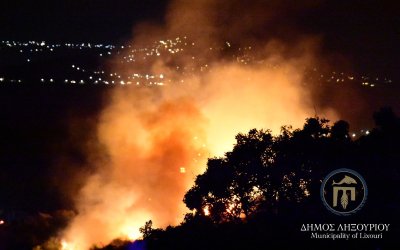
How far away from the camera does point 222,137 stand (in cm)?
4519

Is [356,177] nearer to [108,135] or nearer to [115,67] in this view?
[108,135]

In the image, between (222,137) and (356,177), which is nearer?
(356,177)

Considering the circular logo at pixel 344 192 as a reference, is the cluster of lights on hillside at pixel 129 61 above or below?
above

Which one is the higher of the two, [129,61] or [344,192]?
[129,61]

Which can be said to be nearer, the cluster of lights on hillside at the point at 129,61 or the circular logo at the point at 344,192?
the circular logo at the point at 344,192

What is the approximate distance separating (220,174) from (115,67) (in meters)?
113

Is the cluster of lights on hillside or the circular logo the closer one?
the circular logo

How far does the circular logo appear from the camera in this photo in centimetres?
1065

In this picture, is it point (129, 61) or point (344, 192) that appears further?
point (129, 61)

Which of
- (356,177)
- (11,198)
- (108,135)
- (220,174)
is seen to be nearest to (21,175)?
(11,198)

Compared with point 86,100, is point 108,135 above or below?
below

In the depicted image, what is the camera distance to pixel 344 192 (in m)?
10.8

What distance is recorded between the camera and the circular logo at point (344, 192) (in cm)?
1065

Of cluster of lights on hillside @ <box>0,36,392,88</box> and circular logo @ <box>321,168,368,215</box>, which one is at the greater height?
cluster of lights on hillside @ <box>0,36,392,88</box>
